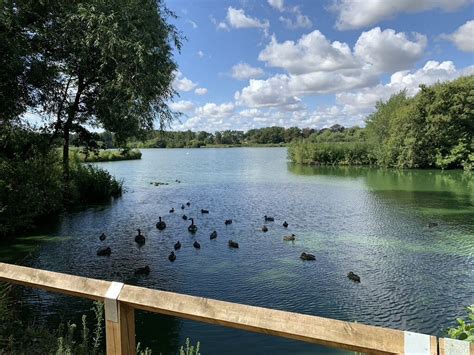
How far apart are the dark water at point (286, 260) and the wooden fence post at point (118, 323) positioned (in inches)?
181

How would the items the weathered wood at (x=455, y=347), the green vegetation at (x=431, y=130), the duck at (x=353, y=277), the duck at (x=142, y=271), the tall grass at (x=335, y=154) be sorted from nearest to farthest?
the weathered wood at (x=455, y=347) → the duck at (x=353, y=277) → the duck at (x=142, y=271) → the green vegetation at (x=431, y=130) → the tall grass at (x=335, y=154)

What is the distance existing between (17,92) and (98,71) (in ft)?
11.6

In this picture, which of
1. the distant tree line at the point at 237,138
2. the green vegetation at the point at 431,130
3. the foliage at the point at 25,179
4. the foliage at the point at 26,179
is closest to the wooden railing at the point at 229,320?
the foliage at the point at 26,179

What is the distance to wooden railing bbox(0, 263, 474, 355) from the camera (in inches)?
74.3

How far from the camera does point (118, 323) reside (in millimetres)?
2650

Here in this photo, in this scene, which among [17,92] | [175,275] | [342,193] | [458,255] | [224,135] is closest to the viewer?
[175,275]

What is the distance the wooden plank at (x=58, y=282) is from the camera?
2715mm

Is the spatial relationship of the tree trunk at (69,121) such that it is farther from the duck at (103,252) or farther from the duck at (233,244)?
the duck at (233,244)

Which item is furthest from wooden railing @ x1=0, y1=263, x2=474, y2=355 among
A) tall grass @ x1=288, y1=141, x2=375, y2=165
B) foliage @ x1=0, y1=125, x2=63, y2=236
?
tall grass @ x1=288, y1=141, x2=375, y2=165

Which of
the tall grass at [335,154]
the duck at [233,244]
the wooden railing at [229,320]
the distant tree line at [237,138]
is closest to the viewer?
the wooden railing at [229,320]

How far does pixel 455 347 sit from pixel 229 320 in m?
1.13

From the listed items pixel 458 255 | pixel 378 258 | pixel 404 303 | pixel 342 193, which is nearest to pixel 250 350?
pixel 404 303

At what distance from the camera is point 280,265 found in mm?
11617

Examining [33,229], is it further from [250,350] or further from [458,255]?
[458,255]
